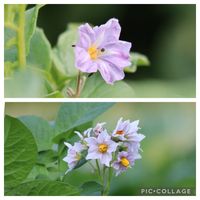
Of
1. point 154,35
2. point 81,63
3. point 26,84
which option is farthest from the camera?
point 154,35

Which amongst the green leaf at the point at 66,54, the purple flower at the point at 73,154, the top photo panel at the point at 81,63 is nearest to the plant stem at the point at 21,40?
the top photo panel at the point at 81,63

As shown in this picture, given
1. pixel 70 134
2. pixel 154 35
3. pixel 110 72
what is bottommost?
pixel 70 134

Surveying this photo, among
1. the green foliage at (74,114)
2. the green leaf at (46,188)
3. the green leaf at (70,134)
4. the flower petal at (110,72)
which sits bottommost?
the green leaf at (46,188)

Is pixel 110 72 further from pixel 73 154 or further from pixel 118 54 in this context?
pixel 73 154

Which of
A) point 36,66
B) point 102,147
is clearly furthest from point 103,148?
point 36,66

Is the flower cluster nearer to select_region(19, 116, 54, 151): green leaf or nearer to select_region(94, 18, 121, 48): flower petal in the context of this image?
select_region(19, 116, 54, 151): green leaf

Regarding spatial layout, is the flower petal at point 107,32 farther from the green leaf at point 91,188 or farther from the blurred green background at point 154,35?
the green leaf at point 91,188

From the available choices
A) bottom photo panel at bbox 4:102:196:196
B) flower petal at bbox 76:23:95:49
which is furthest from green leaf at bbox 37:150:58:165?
flower petal at bbox 76:23:95:49
